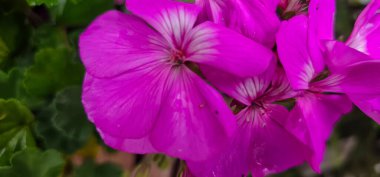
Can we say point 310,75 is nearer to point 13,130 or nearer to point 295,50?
point 295,50

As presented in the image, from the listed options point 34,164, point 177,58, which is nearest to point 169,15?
point 177,58

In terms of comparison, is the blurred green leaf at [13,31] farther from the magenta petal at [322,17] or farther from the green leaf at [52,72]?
the magenta petal at [322,17]

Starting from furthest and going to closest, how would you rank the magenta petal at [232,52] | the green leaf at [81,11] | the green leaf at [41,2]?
the green leaf at [81,11]
the green leaf at [41,2]
the magenta petal at [232,52]

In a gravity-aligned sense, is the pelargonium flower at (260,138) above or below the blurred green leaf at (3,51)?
above

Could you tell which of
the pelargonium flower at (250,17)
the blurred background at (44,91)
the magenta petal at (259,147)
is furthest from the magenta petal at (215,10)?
the blurred background at (44,91)

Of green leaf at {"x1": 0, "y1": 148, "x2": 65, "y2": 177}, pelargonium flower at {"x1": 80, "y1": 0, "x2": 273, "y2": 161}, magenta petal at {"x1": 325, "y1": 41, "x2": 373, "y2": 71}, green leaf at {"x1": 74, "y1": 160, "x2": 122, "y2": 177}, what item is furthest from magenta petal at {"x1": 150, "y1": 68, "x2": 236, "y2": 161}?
green leaf at {"x1": 74, "y1": 160, "x2": 122, "y2": 177}

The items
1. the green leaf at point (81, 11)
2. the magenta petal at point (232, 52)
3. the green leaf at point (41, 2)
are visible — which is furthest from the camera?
the green leaf at point (81, 11)
